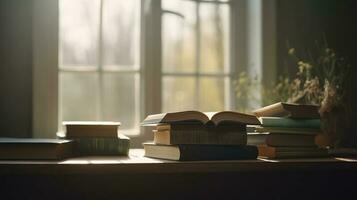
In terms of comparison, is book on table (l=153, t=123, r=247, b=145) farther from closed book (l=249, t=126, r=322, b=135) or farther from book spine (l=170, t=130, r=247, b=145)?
closed book (l=249, t=126, r=322, b=135)

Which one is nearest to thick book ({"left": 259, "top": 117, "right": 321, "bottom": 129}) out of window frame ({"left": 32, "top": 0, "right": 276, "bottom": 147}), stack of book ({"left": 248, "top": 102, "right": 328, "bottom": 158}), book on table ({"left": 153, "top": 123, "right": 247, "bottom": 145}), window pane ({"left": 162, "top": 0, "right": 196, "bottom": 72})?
stack of book ({"left": 248, "top": 102, "right": 328, "bottom": 158})

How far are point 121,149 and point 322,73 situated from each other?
3.63ft

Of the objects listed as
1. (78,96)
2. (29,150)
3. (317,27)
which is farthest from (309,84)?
(29,150)

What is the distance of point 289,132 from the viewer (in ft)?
5.80

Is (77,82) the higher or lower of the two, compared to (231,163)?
higher

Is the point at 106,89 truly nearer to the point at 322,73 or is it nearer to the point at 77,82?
the point at 77,82

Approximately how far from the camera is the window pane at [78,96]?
90.4 inches

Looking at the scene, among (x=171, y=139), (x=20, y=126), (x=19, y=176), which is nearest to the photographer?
(x=19, y=176)

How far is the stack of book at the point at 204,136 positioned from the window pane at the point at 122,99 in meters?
0.71

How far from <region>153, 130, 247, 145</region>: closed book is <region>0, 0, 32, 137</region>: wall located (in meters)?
Result: 0.74

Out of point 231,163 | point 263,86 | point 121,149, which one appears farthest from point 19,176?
point 263,86

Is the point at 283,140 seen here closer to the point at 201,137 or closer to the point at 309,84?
the point at 201,137

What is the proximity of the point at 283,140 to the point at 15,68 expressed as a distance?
1.08 metres

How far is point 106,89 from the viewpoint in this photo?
235 centimetres
